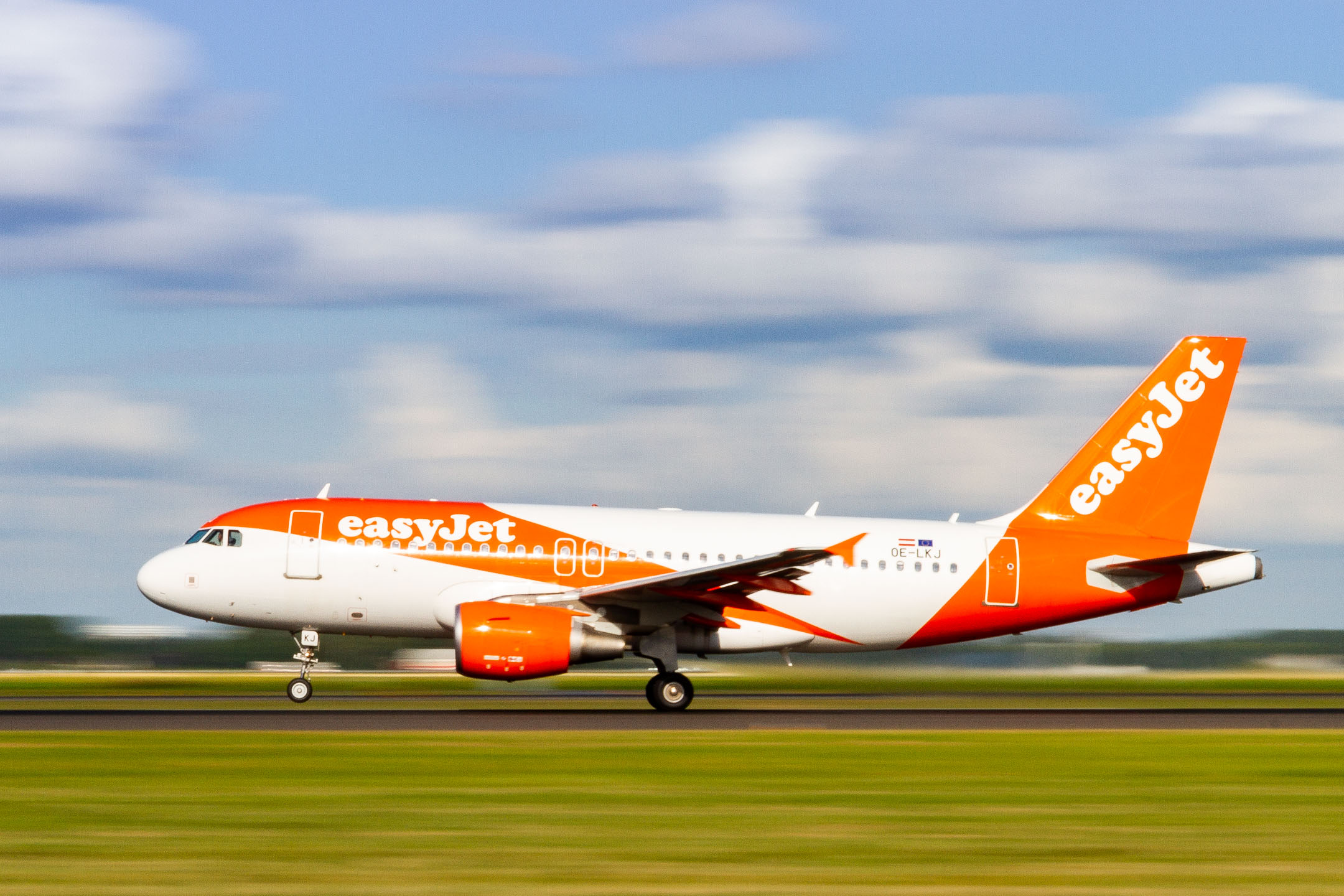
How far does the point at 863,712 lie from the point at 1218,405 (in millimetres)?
9355

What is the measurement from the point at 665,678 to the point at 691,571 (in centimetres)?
265

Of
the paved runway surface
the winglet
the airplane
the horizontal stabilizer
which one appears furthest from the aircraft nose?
the horizontal stabilizer

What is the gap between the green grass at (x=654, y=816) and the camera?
36.1 ft

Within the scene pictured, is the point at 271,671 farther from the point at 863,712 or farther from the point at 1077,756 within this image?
the point at 1077,756

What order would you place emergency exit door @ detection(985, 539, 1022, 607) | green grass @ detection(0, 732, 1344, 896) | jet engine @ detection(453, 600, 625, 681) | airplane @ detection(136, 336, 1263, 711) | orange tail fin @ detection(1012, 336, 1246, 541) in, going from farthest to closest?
orange tail fin @ detection(1012, 336, 1246, 541), emergency exit door @ detection(985, 539, 1022, 607), airplane @ detection(136, 336, 1263, 711), jet engine @ detection(453, 600, 625, 681), green grass @ detection(0, 732, 1344, 896)

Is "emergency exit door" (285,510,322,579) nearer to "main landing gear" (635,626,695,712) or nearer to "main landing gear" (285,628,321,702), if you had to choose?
"main landing gear" (285,628,321,702)

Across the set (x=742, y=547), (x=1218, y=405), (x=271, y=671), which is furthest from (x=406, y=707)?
(x=271, y=671)

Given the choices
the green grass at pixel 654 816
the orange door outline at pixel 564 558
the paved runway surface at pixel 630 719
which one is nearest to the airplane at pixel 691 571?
the orange door outline at pixel 564 558

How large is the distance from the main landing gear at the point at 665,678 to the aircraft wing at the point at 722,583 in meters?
0.93

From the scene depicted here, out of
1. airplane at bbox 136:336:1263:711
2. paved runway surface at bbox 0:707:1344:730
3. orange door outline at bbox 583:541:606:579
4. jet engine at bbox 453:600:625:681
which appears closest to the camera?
paved runway surface at bbox 0:707:1344:730

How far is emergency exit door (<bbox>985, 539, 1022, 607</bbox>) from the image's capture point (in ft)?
94.7

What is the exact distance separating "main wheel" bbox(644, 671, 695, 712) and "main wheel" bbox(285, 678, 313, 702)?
19.8 feet

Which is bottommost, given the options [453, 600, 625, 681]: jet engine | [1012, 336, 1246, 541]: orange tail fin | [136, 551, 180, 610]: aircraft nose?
[453, 600, 625, 681]: jet engine

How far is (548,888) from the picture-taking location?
10570mm
